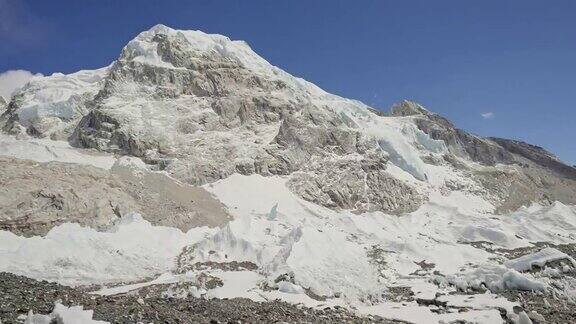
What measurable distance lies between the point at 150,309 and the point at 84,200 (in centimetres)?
3171

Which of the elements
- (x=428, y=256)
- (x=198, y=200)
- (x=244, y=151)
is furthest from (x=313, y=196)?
(x=428, y=256)

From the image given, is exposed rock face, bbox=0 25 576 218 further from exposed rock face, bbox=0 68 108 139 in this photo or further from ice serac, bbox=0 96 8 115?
ice serac, bbox=0 96 8 115

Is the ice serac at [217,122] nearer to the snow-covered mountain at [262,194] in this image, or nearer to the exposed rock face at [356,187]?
the exposed rock face at [356,187]

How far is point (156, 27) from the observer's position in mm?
106188

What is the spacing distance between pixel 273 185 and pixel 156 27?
5149 cm

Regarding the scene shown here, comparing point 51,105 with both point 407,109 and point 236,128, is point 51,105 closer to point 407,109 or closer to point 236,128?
point 236,128

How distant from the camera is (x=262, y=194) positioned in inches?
2810

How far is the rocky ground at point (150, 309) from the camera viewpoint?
17.1 metres

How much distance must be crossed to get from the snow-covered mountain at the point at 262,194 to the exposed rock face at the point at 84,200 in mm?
211

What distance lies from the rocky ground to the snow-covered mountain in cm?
478

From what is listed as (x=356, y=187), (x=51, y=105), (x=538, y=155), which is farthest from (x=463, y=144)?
(x=51, y=105)

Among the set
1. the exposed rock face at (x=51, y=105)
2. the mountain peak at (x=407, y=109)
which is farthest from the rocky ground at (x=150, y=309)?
the mountain peak at (x=407, y=109)

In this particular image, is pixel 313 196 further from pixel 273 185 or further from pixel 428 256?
pixel 428 256

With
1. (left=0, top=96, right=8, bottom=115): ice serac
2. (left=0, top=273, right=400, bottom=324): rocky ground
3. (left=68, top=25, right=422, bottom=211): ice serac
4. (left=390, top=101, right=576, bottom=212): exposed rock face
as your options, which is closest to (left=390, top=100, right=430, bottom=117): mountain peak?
(left=390, top=101, right=576, bottom=212): exposed rock face
